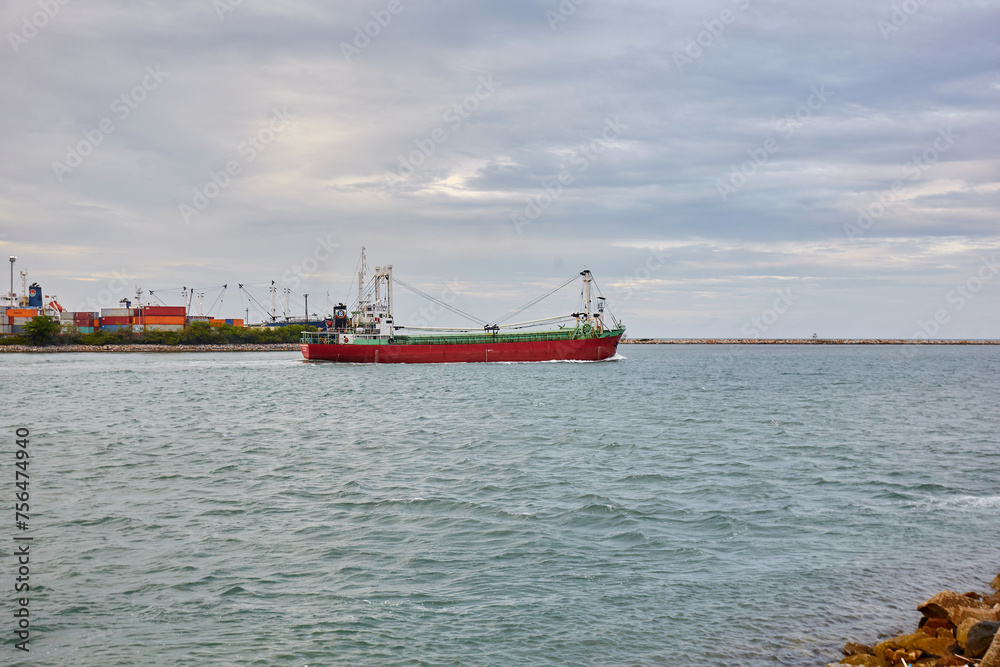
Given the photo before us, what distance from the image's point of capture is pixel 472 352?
83750mm

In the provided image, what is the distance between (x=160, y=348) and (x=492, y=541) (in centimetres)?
15725

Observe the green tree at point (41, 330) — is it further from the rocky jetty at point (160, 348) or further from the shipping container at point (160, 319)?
the shipping container at point (160, 319)

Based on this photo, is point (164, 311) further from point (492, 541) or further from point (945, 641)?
point (945, 641)

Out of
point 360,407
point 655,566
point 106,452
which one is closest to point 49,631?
point 655,566

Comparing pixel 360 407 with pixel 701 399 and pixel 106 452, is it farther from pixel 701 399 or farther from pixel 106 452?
pixel 701 399

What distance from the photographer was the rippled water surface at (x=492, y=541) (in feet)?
28.0

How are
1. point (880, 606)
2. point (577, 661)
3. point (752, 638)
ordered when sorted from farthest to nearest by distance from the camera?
1. point (880, 606)
2. point (752, 638)
3. point (577, 661)

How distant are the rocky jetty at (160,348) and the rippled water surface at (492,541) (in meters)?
130

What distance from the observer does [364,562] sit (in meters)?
11.3

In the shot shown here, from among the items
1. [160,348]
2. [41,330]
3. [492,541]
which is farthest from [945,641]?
[41,330]

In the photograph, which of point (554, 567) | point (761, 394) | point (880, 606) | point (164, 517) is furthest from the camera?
point (761, 394)

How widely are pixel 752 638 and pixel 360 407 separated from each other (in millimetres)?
31769

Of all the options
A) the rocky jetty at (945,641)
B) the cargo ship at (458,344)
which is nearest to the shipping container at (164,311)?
the cargo ship at (458,344)

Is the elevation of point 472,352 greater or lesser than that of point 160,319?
lesser
